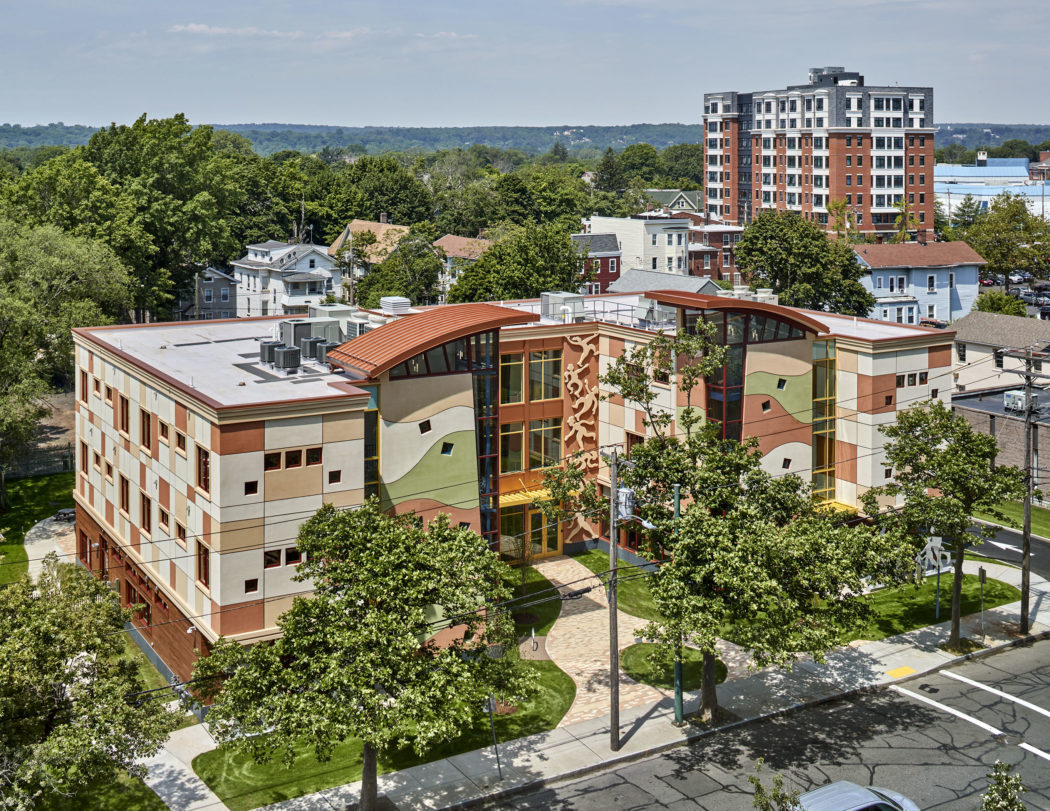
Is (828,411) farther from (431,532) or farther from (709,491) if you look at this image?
(431,532)

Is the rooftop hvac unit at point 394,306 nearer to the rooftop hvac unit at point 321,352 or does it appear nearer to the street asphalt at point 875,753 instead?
the rooftop hvac unit at point 321,352

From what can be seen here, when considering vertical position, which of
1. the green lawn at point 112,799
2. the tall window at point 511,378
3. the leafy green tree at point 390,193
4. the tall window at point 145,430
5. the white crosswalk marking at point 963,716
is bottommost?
the green lawn at point 112,799

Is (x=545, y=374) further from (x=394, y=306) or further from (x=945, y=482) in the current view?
(x=945, y=482)

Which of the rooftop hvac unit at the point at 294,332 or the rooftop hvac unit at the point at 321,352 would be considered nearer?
the rooftop hvac unit at the point at 321,352

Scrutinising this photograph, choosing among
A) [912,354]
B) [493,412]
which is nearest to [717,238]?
[912,354]

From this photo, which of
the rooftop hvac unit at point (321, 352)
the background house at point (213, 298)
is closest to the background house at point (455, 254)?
the background house at point (213, 298)

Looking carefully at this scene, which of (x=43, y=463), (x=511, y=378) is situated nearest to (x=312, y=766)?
(x=511, y=378)

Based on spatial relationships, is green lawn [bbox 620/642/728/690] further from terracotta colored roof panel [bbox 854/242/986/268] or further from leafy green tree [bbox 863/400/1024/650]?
terracotta colored roof panel [bbox 854/242/986/268]
